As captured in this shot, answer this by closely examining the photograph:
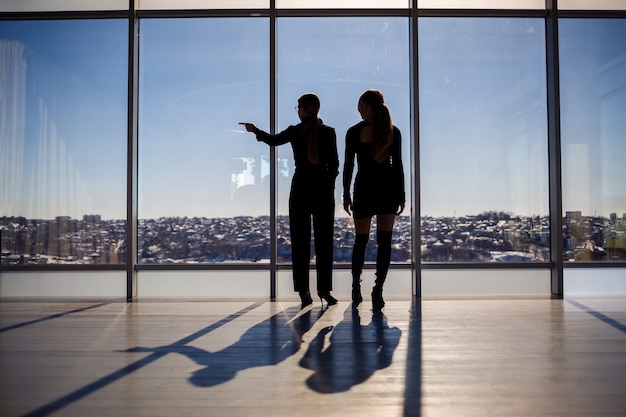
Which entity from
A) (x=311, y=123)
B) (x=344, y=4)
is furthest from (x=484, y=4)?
(x=311, y=123)

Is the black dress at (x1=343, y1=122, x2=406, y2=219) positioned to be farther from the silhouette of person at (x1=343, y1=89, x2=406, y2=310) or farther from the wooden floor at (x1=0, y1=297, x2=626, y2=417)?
the wooden floor at (x1=0, y1=297, x2=626, y2=417)

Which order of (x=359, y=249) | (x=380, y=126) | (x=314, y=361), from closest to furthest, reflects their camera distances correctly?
(x=314, y=361)
(x=380, y=126)
(x=359, y=249)

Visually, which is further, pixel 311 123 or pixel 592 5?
pixel 592 5

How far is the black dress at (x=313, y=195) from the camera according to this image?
394 cm

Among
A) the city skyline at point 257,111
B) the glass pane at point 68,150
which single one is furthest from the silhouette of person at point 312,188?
the glass pane at point 68,150

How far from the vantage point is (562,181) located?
15.2 feet

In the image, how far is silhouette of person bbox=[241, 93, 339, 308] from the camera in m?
3.94

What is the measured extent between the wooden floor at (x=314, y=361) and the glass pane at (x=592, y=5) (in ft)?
8.03

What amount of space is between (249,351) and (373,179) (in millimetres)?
1620

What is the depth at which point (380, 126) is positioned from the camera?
3.74 meters

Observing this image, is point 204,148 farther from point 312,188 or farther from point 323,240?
point 323,240

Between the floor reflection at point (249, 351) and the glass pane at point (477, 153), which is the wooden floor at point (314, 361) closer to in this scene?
the floor reflection at point (249, 351)

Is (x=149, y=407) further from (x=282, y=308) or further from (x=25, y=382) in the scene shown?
(x=282, y=308)

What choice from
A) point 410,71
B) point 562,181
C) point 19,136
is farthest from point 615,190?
point 19,136
